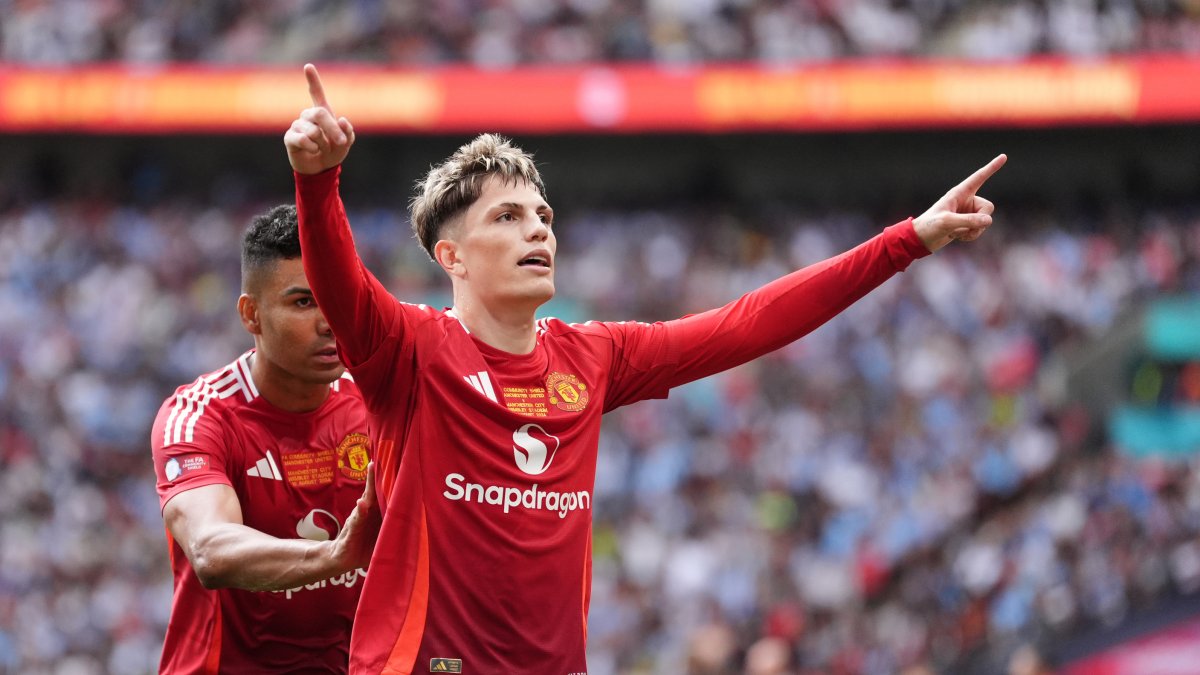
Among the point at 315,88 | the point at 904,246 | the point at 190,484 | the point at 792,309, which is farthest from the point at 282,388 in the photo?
the point at 904,246

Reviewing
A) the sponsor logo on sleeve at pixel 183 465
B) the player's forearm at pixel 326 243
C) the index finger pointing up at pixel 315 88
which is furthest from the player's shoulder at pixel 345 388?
the index finger pointing up at pixel 315 88

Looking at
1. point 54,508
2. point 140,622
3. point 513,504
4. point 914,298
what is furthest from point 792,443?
point 513,504

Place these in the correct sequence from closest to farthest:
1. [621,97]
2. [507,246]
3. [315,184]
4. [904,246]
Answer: [315,184], [507,246], [904,246], [621,97]

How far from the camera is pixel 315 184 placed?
10.6ft

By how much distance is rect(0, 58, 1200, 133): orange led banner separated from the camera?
61.6ft

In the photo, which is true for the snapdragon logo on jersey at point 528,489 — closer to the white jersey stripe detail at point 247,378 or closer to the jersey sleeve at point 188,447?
the jersey sleeve at point 188,447

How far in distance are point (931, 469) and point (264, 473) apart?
35.4 ft

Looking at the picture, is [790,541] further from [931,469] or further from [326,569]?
[326,569]

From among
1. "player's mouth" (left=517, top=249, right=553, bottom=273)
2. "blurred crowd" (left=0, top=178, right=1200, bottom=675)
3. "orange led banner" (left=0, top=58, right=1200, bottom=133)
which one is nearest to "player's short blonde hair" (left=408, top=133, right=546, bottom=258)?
"player's mouth" (left=517, top=249, right=553, bottom=273)

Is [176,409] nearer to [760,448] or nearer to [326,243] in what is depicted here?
[326,243]

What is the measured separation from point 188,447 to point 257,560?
67 cm

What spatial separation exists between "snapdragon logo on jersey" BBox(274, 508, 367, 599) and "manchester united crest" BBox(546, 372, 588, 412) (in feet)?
3.25

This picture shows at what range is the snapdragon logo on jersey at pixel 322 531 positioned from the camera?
14.3ft

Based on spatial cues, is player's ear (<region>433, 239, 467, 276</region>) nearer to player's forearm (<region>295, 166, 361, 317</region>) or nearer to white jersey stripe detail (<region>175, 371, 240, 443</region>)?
player's forearm (<region>295, 166, 361, 317</region>)
